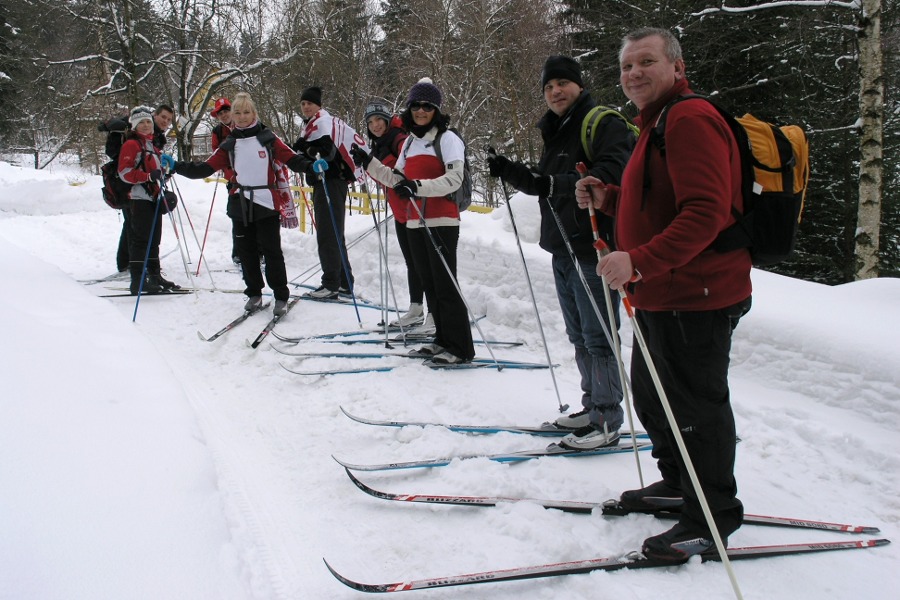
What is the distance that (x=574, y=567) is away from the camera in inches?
80.4

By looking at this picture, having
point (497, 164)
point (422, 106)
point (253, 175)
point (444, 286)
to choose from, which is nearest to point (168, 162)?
point (253, 175)

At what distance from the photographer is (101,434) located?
2.67 meters

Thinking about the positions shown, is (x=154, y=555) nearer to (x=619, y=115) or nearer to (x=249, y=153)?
(x=619, y=115)

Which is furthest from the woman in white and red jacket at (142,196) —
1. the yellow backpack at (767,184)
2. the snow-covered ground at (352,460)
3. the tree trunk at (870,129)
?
the tree trunk at (870,129)

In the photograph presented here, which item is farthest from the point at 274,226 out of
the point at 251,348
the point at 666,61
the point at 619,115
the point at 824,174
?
the point at 824,174

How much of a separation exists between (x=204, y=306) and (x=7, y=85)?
947 inches

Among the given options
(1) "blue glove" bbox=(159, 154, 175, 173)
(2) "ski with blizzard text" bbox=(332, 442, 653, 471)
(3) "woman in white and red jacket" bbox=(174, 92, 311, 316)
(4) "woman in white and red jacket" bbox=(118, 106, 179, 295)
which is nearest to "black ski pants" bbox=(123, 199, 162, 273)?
(4) "woman in white and red jacket" bbox=(118, 106, 179, 295)

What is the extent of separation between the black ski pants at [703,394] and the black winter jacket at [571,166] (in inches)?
35.1

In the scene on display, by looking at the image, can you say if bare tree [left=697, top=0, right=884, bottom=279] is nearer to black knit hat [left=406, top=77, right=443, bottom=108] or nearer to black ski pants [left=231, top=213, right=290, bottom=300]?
black knit hat [left=406, top=77, right=443, bottom=108]

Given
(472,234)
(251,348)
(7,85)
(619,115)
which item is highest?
(7,85)

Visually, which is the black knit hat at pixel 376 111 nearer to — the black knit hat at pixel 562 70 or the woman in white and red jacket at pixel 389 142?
the woman in white and red jacket at pixel 389 142

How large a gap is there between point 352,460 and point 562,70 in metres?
2.30

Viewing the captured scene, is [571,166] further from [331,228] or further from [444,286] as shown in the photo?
[331,228]

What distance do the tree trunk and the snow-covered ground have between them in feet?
11.8
